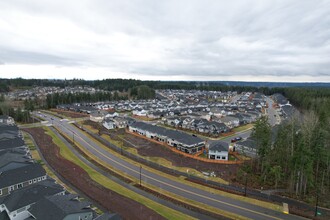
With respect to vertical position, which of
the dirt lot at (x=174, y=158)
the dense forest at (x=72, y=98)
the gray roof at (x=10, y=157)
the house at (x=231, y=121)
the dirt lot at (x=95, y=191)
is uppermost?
the dense forest at (x=72, y=98)

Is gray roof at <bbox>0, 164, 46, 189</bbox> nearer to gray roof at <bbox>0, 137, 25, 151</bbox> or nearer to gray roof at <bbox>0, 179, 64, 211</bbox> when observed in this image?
gray roof at <bbox>0, 179, 64, 211</bbox>

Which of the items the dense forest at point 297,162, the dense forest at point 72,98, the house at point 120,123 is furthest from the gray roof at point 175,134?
the dense forest at point 72,98

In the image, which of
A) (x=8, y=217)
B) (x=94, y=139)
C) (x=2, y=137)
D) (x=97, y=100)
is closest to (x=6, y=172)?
(x=8, y=217)

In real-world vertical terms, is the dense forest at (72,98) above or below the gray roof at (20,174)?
above

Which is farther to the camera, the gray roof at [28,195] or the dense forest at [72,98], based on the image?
the dense forest at [72,98]

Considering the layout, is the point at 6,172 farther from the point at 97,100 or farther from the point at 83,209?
the point at 97,100

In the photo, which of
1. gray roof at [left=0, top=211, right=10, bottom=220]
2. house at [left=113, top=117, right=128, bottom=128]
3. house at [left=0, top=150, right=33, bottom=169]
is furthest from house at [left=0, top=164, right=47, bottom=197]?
house at [left=113, top=117, right=128, bottom=128]

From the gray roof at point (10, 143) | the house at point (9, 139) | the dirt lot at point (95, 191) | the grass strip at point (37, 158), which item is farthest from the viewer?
the house at point (9, 139)

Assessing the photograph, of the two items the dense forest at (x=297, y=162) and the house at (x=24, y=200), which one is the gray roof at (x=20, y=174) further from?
the dense forest at (x=297, y=162)
